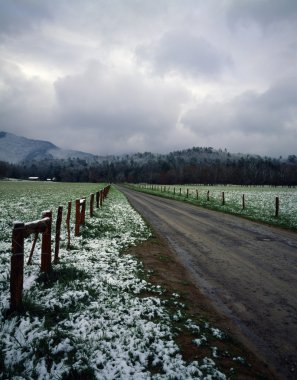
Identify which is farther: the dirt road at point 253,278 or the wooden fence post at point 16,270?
the wooden fence post at point 16,270

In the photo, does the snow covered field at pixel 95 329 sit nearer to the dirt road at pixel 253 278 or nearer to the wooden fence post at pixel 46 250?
the wooden fence post at pixel 46 250

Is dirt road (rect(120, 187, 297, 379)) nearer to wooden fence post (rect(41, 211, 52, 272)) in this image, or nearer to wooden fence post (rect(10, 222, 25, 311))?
wooden fence post (rect(41, 211, 52, 272))

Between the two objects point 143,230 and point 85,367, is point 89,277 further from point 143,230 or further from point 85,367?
point 143,230

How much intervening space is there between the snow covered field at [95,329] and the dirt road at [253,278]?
0.79m

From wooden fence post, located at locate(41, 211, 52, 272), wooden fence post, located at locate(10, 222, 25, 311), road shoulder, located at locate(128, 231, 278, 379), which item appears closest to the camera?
road shoulder, located at locate(128, 231, 278, 379)

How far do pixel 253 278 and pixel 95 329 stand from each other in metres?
4.83

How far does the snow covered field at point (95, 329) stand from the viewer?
418 centimetres

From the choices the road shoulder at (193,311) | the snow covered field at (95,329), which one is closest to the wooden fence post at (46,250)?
the snow covered field at (95,329)

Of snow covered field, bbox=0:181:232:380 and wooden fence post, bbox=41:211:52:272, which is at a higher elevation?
wooden fence post, bbox=41:211:52:272

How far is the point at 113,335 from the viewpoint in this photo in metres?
4.97

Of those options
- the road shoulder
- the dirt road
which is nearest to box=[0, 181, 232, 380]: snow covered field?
the road shoulder

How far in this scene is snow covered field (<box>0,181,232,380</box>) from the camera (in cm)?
→ 418

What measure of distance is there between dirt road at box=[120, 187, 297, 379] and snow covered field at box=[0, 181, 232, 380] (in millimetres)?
787

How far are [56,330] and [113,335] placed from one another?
97cm
